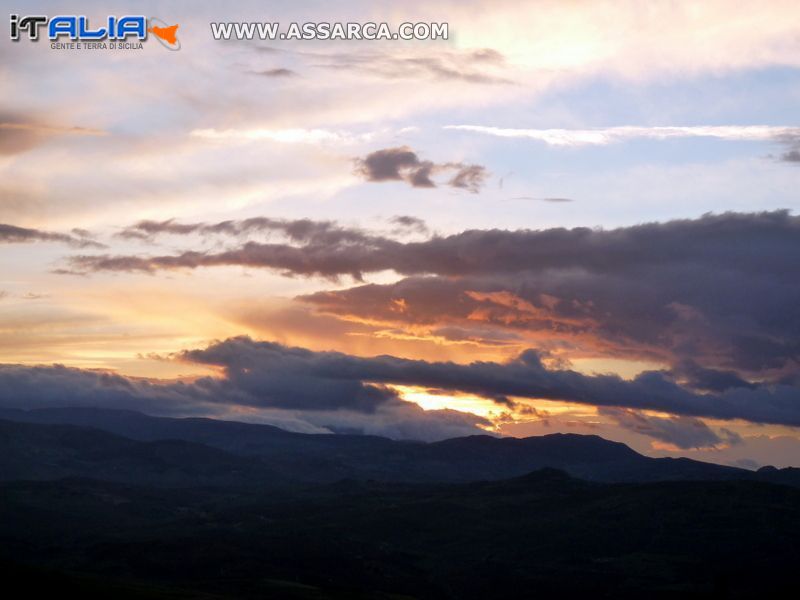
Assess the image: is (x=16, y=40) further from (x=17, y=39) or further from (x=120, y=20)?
(x=120, y=20)

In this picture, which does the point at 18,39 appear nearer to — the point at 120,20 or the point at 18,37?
the point at 18,37

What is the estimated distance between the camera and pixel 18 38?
199000 mm

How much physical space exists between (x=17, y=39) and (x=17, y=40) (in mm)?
1161

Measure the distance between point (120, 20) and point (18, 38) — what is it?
20273mm

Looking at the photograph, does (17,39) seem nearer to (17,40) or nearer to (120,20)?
(17,40)

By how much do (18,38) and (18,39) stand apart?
3.37 ft

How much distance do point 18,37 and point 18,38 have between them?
2.93 ft

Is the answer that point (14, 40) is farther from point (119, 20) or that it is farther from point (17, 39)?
point (119, 20)

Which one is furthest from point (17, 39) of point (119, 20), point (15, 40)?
point (119, 20)

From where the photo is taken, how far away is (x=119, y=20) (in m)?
200

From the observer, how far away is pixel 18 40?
19700 centimetres

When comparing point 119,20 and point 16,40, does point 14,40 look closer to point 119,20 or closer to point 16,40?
point 16,40

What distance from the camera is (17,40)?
198 meters

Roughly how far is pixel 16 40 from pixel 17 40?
1.69 feet
